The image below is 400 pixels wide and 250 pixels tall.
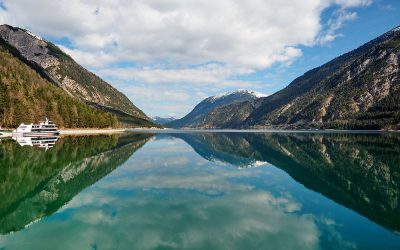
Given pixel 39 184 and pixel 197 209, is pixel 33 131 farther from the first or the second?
pixel 197 209

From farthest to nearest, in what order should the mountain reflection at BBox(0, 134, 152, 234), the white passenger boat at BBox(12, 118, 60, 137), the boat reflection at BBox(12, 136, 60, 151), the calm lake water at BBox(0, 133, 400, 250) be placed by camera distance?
the white passenger boat at BBox(12, 118, 60, 137)
the boat reflection at BBox(12, 136, 60, 151)
the mountain reflection at BBox(0, 134, 152, 234)
the calm lake water at BBox(0, 133, 400, 250)

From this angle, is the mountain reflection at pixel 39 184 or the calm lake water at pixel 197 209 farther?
the mountain reflection at pixel 39 184

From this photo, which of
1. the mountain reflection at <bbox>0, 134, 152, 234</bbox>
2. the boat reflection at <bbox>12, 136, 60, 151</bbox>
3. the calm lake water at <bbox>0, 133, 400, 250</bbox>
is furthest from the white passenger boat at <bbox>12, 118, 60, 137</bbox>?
the calm lake water at <bbox>0, 133, 400, 250</bbox>

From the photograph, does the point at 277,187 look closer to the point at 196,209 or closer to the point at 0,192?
the point at 196,209

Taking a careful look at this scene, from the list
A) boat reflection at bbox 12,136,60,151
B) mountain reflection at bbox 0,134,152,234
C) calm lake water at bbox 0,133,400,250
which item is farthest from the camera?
boat reflection at bbox 12,136,60,151

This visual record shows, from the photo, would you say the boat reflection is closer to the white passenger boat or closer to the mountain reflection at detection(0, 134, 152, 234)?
the white passenger boat

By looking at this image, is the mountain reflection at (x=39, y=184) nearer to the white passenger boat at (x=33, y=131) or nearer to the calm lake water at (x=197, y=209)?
the calm lake water at (x=197, y=209)

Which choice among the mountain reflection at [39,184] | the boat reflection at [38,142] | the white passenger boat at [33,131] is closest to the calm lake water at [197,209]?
the mountain reflection at [39,184]

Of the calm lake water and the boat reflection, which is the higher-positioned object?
the boat reflection

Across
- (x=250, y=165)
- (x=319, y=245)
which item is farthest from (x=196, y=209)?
(x=250, y=165)

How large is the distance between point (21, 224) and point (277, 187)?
90.7ft

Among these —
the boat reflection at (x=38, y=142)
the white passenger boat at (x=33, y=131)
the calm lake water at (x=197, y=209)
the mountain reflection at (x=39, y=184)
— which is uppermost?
the white passenger boat at (x=33, y=131)

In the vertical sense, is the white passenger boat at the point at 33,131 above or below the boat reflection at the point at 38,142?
above

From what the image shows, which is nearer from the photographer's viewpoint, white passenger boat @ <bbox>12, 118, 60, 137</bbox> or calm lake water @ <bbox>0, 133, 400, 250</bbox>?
calm lake water @ <bbox>0, 133, 400, 250</bbox>
